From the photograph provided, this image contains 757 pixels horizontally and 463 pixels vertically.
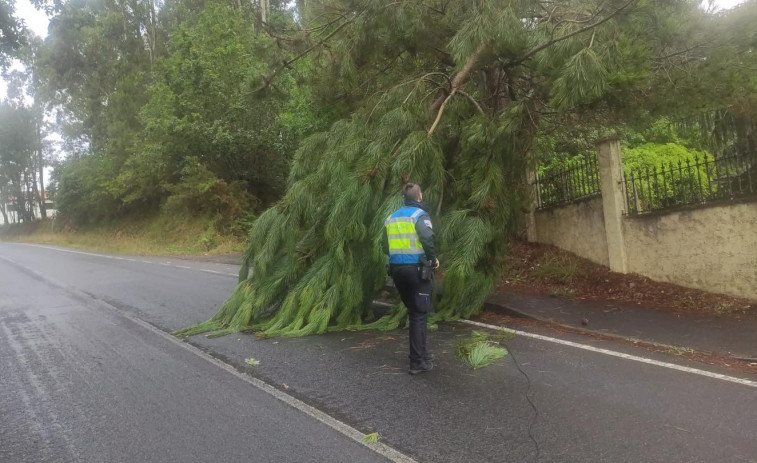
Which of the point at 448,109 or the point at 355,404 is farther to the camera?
the point at 448,109

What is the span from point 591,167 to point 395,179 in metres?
4.38

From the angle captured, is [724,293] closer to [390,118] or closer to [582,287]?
[582,287]

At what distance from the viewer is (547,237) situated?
36.8 feet

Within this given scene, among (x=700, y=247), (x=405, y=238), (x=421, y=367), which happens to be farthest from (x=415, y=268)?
(x=700, y=247)

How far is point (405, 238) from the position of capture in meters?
5.48

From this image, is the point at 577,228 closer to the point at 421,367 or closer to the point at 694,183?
the point at 694,183

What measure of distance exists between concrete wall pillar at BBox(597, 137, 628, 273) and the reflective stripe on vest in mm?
5074

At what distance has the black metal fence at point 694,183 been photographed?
7.86m

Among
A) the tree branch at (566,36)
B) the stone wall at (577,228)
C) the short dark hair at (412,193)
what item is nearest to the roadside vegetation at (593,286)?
the stone wall at (577,228)

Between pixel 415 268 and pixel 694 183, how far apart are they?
5.35 m

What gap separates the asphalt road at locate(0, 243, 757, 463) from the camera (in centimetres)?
386

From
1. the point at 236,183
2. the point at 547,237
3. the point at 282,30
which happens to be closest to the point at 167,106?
the point at 236,183

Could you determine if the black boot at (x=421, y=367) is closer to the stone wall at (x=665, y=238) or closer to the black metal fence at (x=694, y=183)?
the stone wall at (x=665, y=238)

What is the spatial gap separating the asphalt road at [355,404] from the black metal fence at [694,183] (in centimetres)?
342
